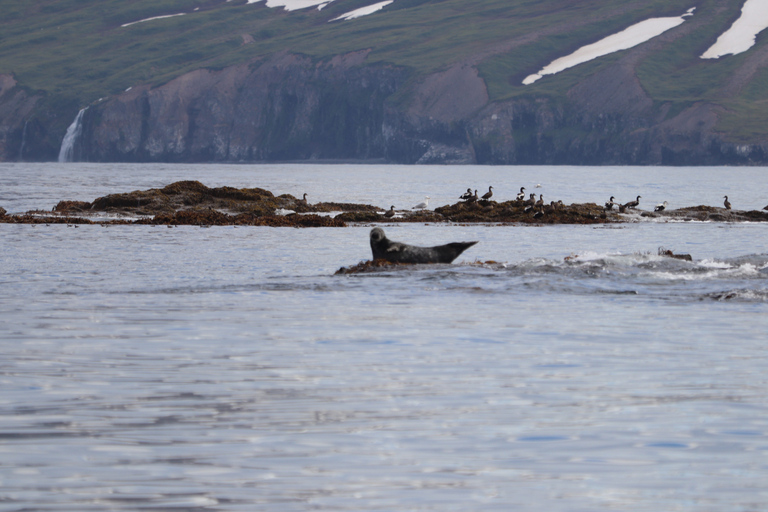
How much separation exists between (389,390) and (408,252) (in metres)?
13.4

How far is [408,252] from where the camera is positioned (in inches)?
926

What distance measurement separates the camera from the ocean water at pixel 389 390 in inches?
277

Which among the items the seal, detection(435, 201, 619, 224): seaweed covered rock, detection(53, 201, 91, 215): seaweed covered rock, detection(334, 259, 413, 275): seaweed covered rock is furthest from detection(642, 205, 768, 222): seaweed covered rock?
detection(334, 259, 413, 275): seaweed covered rock

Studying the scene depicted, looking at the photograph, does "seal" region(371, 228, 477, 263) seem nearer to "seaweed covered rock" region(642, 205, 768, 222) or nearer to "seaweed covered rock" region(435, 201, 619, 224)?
"seaweed covered rock" region(435, 201, 619, 224)

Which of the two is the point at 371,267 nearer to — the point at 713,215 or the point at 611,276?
the point at 611,276

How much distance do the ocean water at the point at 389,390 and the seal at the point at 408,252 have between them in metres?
1.43

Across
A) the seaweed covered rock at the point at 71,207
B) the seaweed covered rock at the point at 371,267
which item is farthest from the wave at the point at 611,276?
the seaweed covered rock at the point at 71,207

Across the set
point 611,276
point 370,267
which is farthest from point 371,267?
point 611,276

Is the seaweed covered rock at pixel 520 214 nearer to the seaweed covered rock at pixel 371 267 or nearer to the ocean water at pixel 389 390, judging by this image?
the seaweed covered rock at pixel 371 267

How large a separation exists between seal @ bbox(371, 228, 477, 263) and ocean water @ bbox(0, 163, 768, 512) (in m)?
1.43

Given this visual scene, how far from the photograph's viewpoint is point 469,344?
1327 cm

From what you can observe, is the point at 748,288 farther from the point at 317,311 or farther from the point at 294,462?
the point at 294,462

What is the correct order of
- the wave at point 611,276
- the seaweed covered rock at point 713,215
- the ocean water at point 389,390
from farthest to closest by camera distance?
1. the seaweed covered rock at point 713,215
2. the wave at point 611,276
3. the ocean water at point 389,390

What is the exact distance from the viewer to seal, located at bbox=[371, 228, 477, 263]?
2306 centimetres
